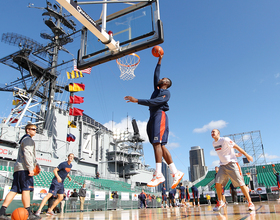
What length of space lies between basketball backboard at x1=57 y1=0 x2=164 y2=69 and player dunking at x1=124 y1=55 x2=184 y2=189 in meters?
1.39

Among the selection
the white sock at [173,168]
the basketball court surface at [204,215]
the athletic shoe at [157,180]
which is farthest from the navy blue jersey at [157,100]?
the basketball court surface at [204,215]

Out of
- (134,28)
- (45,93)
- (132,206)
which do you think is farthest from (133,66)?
(45,93)

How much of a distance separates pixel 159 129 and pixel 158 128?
1.2 inches

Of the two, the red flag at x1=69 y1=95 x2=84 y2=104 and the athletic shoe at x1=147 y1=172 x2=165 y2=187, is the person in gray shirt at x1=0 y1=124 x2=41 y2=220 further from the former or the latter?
the red flag at x1=69 y1=95 x2=84 y2=104

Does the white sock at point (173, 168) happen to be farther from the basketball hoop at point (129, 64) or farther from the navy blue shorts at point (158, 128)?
the basketball hoop at point (129, 64)

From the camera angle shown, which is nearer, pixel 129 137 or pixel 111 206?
pixel 111 206

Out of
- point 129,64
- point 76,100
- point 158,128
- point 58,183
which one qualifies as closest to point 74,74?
point 76,100

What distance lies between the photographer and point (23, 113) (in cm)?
2445

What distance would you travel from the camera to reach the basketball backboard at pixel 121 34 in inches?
201

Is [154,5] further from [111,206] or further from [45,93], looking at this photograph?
[45,93]

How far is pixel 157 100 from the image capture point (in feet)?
14.5

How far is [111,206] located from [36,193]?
4.40 m

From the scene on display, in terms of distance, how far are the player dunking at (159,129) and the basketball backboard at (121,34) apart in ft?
4.58

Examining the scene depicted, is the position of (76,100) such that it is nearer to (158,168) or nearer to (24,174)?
(24,174)
